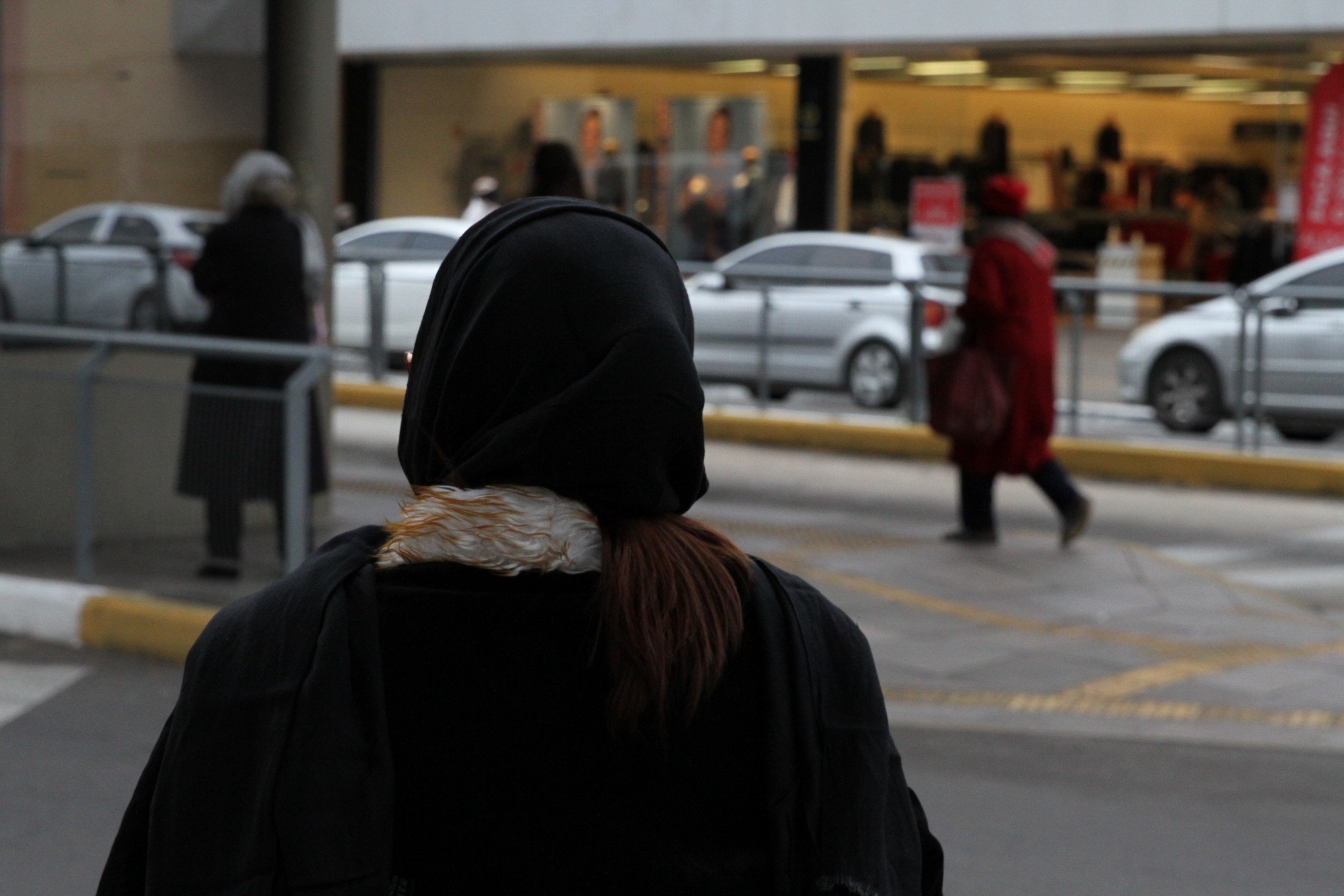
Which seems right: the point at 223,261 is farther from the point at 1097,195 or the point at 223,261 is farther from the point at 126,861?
the point at 1097,195

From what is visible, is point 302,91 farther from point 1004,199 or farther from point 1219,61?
point 1219,61

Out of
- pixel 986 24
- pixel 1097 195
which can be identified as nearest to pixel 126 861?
pixel 986 24

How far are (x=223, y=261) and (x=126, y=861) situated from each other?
6.59m

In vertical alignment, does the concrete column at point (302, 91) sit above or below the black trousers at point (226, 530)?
above

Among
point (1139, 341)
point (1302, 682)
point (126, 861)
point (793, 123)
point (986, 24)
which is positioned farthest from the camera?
point (793, 123)

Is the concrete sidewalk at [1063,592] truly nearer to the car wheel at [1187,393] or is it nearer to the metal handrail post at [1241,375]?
the metal handrail post at [1241,375]

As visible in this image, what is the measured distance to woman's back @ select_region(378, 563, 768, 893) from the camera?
1620 millimetres

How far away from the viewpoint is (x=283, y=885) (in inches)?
63.2

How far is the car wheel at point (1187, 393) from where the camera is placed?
1323cm

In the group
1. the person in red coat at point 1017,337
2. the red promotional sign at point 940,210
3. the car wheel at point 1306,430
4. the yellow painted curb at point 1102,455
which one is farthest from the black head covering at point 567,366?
the red promotional sign at point 940,210

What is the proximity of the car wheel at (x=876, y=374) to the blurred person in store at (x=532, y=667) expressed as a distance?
42.3 feet

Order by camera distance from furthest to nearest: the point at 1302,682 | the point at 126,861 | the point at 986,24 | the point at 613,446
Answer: the point at 986,24
the point at 1302,682
the point at 126,861
the point at 613,446

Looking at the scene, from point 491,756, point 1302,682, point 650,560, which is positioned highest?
point 650,560

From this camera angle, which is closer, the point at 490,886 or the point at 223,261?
the point at 490,886
